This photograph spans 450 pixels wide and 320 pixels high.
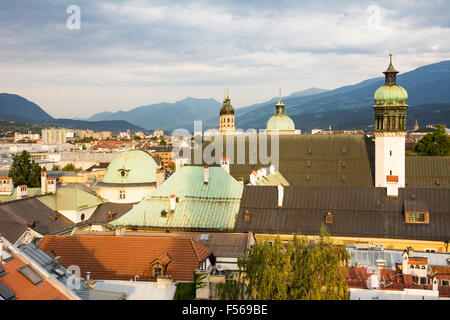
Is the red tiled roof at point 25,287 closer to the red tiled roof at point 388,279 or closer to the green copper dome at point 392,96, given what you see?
the red tiled roof at point 388,279

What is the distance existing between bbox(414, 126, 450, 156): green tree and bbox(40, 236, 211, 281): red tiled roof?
7398cm

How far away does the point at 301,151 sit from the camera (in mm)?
71875

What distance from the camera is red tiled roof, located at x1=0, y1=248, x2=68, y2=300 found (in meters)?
21.2

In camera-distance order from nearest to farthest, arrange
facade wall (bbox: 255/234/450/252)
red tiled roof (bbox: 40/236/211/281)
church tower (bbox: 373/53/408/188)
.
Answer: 1. red tiled roof (bbox: 40/236/211/281)
2. facade wall (bbox: 255/234/450/252)
3. church tower (bbox: 373/53/408/188)

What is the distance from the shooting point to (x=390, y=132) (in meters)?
64.9

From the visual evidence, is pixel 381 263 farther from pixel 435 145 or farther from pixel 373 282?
pixel 435 145

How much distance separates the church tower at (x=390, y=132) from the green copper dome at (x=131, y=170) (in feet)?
89.1

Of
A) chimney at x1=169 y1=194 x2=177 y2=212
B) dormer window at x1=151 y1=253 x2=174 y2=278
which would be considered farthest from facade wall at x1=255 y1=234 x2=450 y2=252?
dormer window at x1=151 y1=253 x2=174 y2=278

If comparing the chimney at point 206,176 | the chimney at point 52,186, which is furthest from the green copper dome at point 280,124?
the chimney at point 52,186

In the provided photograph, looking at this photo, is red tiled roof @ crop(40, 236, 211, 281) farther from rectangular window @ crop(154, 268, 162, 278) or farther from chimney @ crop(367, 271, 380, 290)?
chimney @ crop(367, 271, 380, 290)

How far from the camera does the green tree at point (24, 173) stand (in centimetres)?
8403
